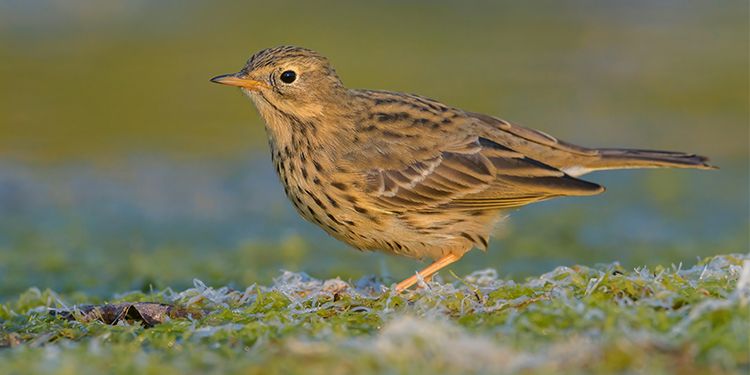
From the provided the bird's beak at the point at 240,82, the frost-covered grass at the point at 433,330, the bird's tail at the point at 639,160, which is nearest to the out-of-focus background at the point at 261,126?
the bird's tail at the point at 639,160

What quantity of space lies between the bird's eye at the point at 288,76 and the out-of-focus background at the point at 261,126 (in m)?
1.51

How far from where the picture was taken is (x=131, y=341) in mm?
4988

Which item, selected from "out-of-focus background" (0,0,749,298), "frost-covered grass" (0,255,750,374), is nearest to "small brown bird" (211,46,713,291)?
"out-of-focus background" (0,0,749,298)

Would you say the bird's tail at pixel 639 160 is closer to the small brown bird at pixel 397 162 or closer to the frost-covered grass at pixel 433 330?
the small brown bird at pixel 397 162

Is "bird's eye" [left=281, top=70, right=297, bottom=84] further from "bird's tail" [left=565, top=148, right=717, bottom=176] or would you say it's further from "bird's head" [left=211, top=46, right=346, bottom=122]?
"bird's tail" [left=565, top=148, right=717, bottom=176]

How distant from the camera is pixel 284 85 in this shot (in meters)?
7.55

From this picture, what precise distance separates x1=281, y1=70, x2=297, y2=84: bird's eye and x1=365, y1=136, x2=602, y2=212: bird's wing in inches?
33.9

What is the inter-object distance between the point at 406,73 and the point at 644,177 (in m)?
6.77

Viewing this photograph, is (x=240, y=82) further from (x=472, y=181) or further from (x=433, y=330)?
(x=433, y=330)

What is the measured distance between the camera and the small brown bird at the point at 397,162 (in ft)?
23.5

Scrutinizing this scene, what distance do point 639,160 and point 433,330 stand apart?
4056mm

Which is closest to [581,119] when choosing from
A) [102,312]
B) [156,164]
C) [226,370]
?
[156,164]

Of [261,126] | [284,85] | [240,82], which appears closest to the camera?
[240,82]

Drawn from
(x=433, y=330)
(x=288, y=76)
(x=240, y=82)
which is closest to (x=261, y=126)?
(x=288, y=76)
